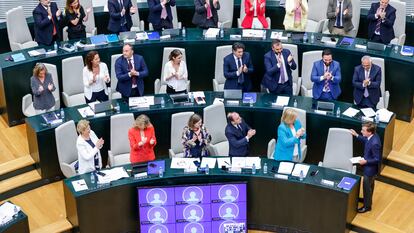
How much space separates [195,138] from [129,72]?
1.98 meters

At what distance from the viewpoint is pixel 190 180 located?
32.2ft

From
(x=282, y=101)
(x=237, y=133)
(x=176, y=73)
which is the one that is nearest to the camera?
(x=237, y=133)

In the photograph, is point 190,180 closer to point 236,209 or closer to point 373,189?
point 236,209

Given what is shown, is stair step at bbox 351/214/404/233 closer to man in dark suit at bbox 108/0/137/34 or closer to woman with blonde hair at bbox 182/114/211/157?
woman with blonde hair at bbox 182/114/211/157

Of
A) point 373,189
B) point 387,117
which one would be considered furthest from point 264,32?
point 373,189

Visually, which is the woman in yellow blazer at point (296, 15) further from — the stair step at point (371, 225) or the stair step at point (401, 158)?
the stair step at point (371, 225)

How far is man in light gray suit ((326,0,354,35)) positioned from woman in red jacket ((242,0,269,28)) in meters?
1.15

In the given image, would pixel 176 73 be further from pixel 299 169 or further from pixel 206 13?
pixel 299 169

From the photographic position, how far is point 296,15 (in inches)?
511

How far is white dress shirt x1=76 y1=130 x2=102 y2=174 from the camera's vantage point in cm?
994

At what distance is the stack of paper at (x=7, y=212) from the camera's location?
356 inches

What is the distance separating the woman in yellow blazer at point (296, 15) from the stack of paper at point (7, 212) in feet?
19.8

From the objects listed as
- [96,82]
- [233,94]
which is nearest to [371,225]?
[233,94]

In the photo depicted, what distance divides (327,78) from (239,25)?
323cm
